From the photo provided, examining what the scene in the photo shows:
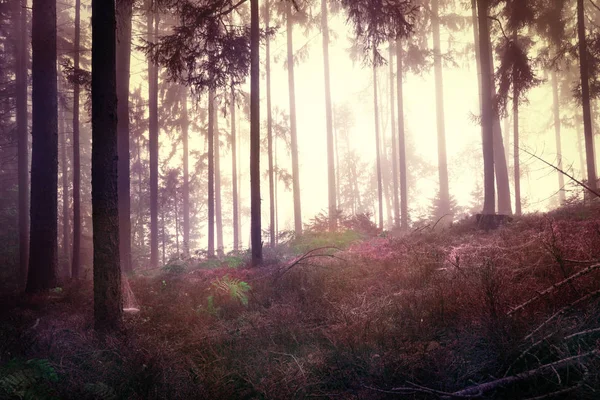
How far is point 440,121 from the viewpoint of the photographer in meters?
21.3

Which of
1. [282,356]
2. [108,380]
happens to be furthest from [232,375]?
[108,380]

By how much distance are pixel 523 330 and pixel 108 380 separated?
13.3ft

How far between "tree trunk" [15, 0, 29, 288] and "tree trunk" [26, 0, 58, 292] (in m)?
6.13

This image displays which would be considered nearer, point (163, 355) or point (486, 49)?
point (163, 355)

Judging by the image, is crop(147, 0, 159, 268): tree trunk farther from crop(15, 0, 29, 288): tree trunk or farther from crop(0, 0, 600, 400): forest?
crop(15, 0, 29, 288): tree trunk

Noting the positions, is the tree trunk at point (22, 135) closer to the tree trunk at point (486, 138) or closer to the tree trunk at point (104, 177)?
the tree trunk at point (104, 177)

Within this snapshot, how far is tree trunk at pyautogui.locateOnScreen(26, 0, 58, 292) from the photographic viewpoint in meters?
8.41

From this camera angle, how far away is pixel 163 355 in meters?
3.50

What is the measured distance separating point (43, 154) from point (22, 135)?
10.0m

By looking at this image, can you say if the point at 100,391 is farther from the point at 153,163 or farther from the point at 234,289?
the point at 153,163

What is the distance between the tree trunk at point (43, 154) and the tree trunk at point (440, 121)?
18689mm

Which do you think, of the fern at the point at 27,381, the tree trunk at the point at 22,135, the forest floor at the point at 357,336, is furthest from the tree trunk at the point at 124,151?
the fern at the point at 27,381

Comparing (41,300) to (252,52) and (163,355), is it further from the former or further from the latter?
(252,52)

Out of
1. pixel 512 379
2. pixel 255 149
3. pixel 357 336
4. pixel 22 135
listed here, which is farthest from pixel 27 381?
pixel 22 135
